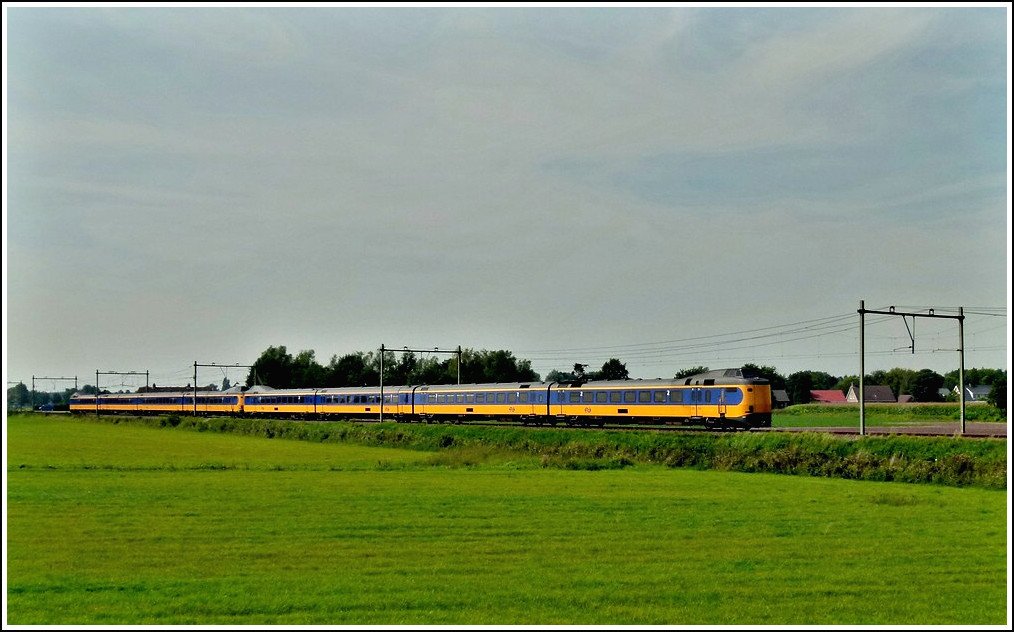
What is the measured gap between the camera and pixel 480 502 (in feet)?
98.1

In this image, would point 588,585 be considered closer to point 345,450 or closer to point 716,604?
point 716,604

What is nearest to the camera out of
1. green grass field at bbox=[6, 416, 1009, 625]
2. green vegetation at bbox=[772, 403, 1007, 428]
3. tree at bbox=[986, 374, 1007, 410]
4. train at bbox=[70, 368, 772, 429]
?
green grass field at bbox=[6, 416, 1009, 625]

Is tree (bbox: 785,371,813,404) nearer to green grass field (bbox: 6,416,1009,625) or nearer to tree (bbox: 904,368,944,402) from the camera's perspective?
tree (bbox: 904,368,944,402)

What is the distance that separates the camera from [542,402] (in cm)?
6197

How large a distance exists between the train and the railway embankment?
307cm

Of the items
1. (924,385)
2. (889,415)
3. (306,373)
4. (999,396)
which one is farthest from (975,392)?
(306,373)

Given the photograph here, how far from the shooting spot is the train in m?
49.7

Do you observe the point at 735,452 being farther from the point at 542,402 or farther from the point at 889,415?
the point at 889,415

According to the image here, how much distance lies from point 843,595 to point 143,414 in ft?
372

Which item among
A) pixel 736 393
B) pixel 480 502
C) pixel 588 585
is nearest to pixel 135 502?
pixel 480 502

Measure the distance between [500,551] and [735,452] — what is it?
2454 centimetres

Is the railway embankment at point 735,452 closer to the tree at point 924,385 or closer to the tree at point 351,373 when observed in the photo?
the tree at point 351,373

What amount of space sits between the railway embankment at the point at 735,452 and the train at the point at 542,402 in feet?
10.1

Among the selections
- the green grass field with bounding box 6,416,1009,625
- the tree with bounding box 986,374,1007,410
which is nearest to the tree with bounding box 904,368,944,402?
the tree with bounding box 986,374,1007,410
